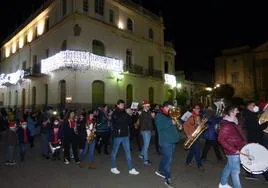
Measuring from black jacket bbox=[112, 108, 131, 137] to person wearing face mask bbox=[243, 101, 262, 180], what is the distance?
3320 millimetres

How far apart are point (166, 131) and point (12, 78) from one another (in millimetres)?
32785

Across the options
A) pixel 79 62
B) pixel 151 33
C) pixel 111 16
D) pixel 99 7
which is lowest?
pixel 79 62

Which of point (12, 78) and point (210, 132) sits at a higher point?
point (12, 78)

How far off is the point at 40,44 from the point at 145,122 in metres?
24.2

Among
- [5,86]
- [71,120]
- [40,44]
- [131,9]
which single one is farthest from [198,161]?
[5,86]

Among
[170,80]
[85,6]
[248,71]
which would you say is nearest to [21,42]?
[85,6]

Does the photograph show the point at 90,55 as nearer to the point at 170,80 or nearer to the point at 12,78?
the point at 170,80

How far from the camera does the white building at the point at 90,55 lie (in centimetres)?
2394

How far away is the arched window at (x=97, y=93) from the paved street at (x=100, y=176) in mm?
15662

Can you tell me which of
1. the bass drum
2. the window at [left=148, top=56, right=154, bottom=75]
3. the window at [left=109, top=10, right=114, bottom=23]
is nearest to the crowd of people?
the bass drum

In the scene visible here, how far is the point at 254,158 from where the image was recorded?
599cm

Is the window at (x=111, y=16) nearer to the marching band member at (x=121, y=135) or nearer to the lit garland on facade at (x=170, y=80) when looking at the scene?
the lit garland on facade at (x=170, y=80)

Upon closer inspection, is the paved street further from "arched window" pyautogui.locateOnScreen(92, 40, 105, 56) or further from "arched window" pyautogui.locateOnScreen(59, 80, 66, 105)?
"arched window" pyautogui.locateOnScreen(92, 40, 105, 56)

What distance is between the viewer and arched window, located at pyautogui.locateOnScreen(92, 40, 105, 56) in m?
25.5
